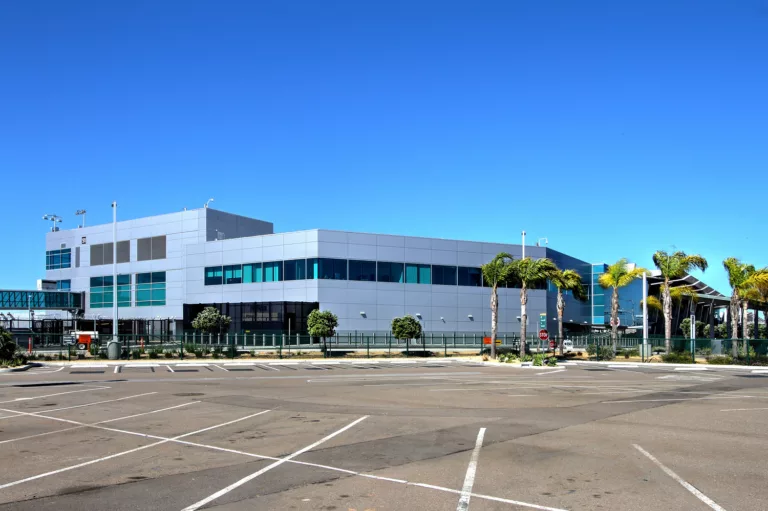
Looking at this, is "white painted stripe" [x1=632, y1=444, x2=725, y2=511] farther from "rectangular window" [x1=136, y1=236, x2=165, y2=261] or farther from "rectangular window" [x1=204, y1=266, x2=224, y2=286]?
"rectangular window" [x1=136, y1=236, x2=165, y2=261]

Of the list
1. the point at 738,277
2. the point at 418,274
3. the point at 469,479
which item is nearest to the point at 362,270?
the point at 418,274

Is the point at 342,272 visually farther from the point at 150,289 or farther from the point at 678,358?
the point at 678,358

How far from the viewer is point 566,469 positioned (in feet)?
31.8

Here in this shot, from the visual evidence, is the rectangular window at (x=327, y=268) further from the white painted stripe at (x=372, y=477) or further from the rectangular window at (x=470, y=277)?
the white painted stripe at (x=372, y=477)

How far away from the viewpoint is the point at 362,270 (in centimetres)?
6050

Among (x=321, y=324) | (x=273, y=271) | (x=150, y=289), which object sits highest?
(x=273, y=271)

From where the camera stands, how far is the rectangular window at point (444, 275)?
63.3m

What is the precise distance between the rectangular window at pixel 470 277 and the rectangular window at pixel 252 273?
1823cm

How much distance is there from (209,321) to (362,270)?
13638 mm

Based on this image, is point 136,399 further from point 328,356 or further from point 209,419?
point 328,356

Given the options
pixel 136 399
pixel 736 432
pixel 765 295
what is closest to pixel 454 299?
pixel 765 295

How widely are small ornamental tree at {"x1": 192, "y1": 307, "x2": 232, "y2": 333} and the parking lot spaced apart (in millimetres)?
33795

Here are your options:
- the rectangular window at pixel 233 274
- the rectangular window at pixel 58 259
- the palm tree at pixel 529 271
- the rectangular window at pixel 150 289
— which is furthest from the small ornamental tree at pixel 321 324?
the rectangular window at pixel 58 259

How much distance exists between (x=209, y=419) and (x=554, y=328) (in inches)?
2472
